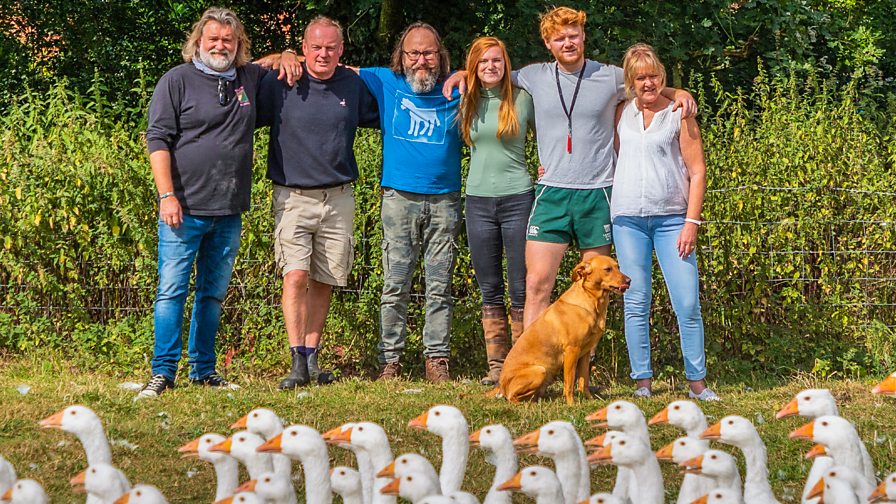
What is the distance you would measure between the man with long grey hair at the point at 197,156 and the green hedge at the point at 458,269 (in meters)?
1.37

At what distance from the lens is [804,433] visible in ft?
17.5

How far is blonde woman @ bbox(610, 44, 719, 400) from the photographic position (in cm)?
746

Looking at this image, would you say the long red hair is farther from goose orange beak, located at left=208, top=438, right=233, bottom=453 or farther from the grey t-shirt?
goose orange beak, located at left=208, top=438, right=233, bottom=453

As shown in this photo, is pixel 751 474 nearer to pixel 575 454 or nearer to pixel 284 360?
pixel 575 454

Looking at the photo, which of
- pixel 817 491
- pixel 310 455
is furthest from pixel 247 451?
pixel 817 491

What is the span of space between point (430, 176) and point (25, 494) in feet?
13.4

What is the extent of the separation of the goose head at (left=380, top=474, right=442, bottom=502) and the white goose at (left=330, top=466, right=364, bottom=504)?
30 cm

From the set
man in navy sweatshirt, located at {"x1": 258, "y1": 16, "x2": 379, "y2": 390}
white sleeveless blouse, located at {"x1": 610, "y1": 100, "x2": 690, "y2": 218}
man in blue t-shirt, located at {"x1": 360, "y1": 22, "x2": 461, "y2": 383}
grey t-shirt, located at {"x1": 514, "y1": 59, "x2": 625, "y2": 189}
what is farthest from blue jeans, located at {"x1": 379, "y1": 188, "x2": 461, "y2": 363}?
white sleeveless blouse, located at {"x1": 610, "y1": 100, "x2": 690, "y2": 218}

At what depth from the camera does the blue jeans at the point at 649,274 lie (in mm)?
7559

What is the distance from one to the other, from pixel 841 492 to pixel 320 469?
2106mm

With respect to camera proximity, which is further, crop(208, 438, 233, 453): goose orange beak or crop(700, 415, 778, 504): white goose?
crop(208, 438, 233, 453): goose orange beak

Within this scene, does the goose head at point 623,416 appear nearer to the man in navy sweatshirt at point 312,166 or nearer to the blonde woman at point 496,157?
the blonde woman at point 496,157

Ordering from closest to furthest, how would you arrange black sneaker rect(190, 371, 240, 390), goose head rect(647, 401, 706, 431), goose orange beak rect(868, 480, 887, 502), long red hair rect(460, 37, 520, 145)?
goose orange beak rect(868, 480, 887, 502)
goose head rect(647, 401, 706, 431)
long red hair rect(460, 37, 520, 145)
black sneaker rect(190, 371, 240, 390)

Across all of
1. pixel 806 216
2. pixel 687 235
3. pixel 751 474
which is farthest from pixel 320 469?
pixel 806 216
